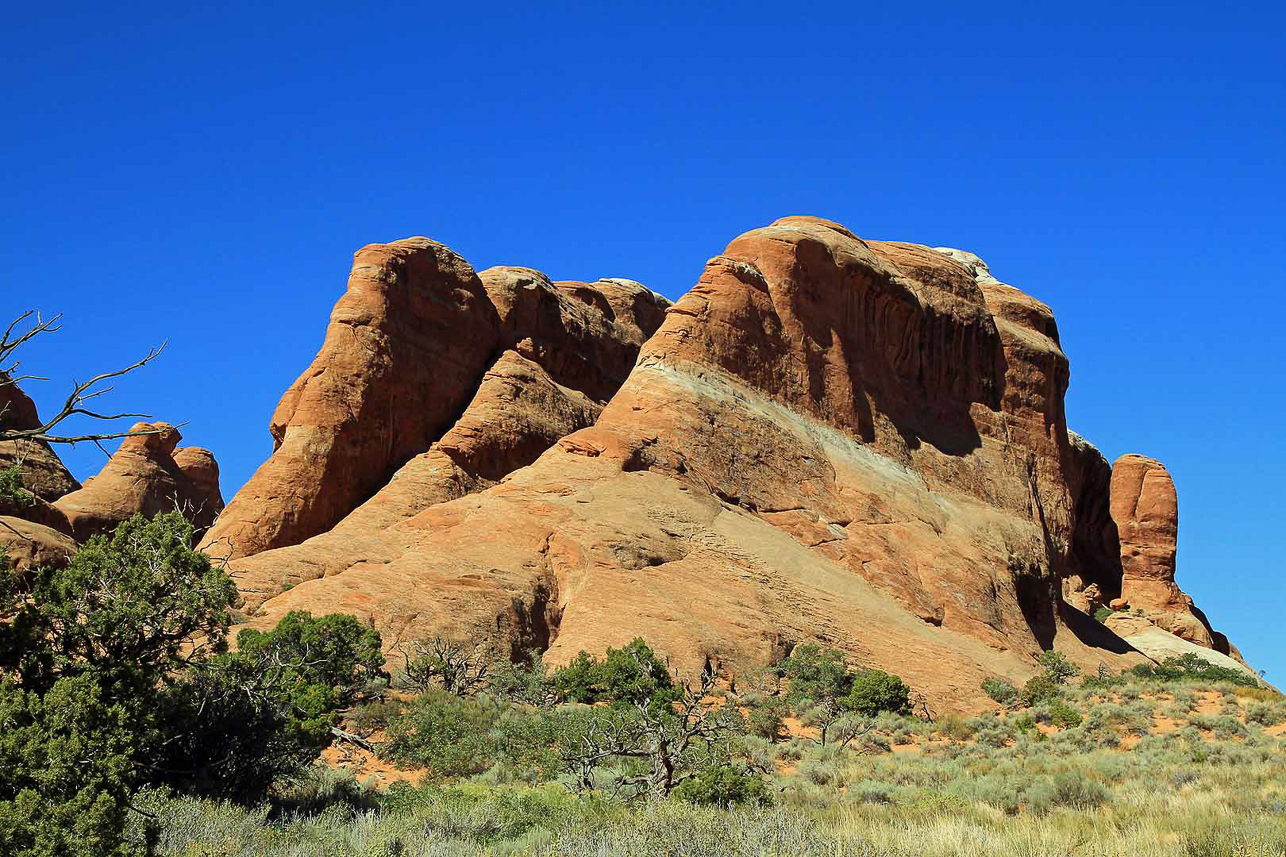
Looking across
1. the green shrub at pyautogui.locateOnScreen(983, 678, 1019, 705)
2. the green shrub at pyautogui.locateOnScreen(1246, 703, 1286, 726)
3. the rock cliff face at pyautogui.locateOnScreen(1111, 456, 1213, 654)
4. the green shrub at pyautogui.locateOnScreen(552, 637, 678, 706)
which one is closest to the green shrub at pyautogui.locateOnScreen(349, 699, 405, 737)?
the green shrub at pyautogui.locateOnScreen(552, 637, 678, 706)

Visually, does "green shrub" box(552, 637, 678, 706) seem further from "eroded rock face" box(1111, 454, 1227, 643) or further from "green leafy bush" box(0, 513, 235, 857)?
"eroded rock face" box(1111, 454, 1227, 643)

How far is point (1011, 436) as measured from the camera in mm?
56625

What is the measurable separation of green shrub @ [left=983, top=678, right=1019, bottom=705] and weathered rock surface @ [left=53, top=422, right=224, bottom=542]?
110 feet

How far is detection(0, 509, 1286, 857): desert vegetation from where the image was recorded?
1080cm

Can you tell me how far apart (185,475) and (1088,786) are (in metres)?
61.2

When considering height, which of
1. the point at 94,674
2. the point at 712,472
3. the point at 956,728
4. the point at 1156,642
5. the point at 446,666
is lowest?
the point at 94,674

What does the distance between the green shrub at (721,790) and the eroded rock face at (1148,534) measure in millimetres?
73761

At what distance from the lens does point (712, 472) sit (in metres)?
40.4

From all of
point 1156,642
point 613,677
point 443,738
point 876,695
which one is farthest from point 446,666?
point 1156,642

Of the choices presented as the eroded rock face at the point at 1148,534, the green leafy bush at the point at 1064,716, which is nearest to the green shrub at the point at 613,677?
the green leafy bush at the point at 1064,716

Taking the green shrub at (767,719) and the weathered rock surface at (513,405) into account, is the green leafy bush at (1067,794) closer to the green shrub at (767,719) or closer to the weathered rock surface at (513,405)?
the green shrub at (767,719)

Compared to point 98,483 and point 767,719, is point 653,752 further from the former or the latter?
point 98,483

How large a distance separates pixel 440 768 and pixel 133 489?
140 feet

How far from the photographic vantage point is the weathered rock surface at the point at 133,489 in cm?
5194
